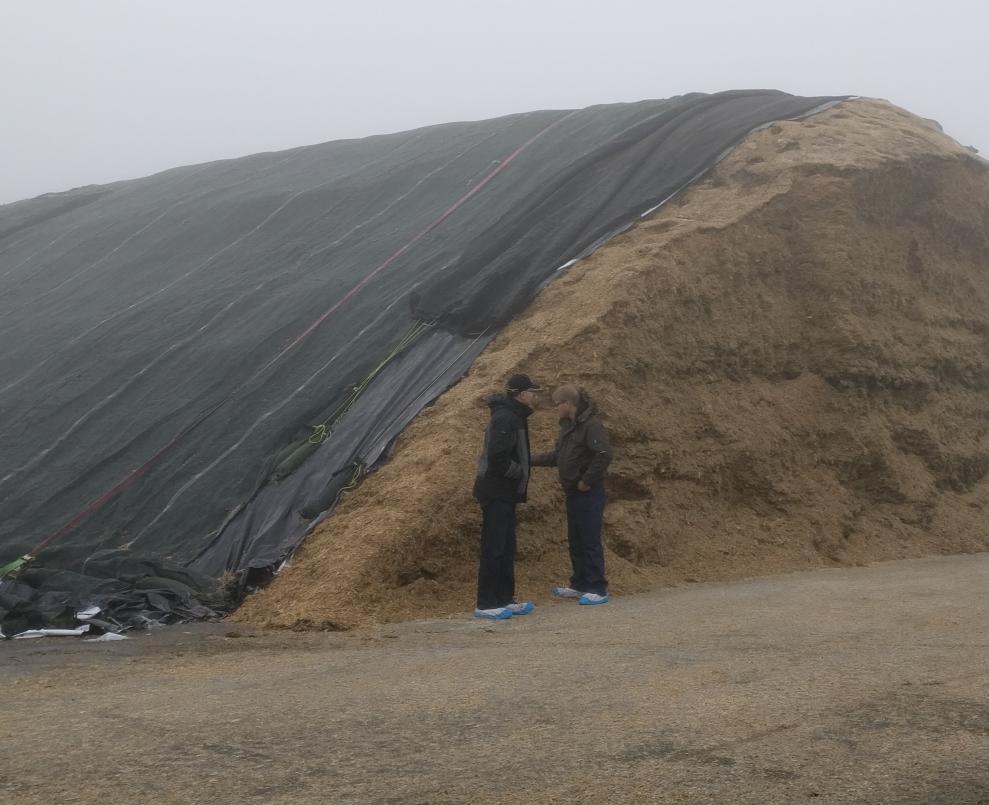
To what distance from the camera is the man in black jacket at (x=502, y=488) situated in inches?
236

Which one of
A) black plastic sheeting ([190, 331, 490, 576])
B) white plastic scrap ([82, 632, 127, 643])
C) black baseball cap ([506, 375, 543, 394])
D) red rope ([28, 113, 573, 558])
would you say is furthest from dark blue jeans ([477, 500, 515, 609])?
red rope ([28, 113, 573, 558])

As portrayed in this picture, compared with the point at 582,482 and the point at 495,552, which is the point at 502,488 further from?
the point at 582,482

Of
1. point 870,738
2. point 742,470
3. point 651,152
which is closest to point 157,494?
point 742,470

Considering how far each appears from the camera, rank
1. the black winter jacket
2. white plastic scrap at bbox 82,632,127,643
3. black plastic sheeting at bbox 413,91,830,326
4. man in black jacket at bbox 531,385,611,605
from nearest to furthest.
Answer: white plastic scrap at bbox 82,632,127,643 → the black winter jacket → man in black jacket at bbox 531,385,611,605 → black plastic sheeting at bbox 413,91,830,326

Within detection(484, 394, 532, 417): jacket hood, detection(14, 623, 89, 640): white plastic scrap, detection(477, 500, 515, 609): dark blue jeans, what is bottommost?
detection(14, 623, 89, 640): white plastic scrap

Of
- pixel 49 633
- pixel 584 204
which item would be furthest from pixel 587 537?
pixel 584 204

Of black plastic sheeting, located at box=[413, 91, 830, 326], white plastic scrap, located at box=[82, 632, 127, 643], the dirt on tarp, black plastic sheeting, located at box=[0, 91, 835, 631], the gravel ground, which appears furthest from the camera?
black plastic sheeting, located at box=[413, 91, 830, 326]

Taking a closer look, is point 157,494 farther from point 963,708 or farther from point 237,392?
point 963,708

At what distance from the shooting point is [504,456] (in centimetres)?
601

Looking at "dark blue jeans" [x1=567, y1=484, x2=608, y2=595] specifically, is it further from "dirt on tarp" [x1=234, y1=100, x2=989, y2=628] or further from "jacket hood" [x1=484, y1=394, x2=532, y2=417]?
"jacket hood" [x1=484, y1=394, x2=532, y2=417]

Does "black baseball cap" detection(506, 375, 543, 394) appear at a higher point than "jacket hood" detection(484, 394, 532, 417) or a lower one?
higher

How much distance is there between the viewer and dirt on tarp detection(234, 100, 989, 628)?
672cm

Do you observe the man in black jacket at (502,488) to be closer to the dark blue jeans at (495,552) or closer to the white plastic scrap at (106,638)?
the dark blue jeans at (495,552)

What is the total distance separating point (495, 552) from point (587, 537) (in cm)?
59
